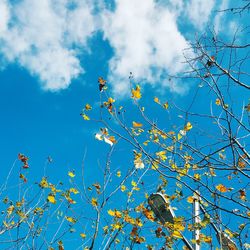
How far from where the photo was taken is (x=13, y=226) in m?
4.98

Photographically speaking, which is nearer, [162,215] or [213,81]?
[213,81]

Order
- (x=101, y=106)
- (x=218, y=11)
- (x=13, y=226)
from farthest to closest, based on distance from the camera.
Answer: (x=13, y=226) < (x=101, y=106) < (x=218, y=11)

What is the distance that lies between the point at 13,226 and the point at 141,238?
184 cm

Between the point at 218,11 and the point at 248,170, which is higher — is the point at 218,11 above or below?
above

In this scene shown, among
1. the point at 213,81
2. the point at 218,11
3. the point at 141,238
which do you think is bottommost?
the point at 141,238

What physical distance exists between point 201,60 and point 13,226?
347 cm

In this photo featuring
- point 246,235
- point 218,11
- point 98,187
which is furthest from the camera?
point 98,187

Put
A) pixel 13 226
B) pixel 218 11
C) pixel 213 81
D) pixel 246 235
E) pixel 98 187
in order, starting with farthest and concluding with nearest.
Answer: pixel 98 187 < pixel 13 226 < pixel 246 235 < pixel 213 81 < pixel 218 11

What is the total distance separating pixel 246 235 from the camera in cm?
445

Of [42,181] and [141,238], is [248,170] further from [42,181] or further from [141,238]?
[42,181]

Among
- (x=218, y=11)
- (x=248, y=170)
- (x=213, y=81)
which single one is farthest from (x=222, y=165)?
(x=218, y=11)

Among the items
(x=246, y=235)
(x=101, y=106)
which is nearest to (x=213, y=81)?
(x=101, y=106)

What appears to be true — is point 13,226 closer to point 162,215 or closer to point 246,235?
point 162,215

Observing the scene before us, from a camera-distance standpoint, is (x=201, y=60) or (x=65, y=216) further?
(x=65, y=216)
